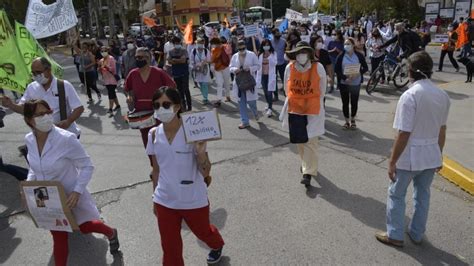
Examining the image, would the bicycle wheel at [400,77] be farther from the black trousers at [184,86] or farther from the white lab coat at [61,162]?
the white lab coat at [61,162]

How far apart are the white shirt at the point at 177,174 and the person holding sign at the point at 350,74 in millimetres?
5086

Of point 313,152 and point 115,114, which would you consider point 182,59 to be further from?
point 313,152

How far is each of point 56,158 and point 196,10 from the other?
60665mm

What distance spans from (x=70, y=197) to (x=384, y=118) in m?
6.84

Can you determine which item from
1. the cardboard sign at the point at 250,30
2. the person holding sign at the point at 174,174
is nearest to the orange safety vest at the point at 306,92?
the person holding sign at the point at 174,174

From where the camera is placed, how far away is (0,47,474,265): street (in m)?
3.85

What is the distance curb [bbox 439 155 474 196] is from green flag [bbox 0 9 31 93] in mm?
5613

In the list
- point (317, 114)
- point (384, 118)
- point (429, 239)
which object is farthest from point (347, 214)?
point (384, 118)

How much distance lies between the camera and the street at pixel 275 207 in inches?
152

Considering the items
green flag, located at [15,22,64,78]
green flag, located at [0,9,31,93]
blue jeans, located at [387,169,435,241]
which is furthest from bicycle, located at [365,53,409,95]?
green flag, located at [0,9,31,93]

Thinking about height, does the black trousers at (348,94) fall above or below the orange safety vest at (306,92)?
below

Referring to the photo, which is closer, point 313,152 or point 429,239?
point 429,239

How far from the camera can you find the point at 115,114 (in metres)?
10.2

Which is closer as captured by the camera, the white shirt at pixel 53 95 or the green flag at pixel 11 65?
the white shirt at pixel 53 95
